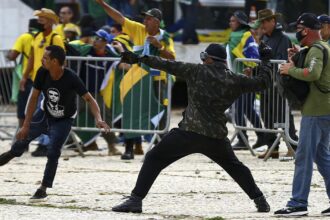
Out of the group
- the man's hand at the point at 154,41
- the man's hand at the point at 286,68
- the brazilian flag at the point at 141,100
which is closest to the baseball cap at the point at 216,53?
the man's hand at the point at 286,68

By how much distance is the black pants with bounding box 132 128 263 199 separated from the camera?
10594mm

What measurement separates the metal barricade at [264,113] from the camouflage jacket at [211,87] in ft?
13.1

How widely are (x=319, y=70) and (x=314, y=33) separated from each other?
35cm

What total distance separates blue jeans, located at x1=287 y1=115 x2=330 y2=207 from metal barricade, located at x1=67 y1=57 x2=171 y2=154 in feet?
16.9

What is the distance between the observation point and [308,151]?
1038 cm

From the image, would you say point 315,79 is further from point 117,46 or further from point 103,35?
point 103,35

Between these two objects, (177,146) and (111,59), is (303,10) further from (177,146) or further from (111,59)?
(177,146)

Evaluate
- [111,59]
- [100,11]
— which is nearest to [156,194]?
[111,59]

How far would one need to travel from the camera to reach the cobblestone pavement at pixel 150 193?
1059 centimetres

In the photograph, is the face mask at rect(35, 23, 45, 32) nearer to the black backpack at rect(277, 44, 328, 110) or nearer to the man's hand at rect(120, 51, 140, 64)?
the man's hand at rect(120, 51, 140, 64)

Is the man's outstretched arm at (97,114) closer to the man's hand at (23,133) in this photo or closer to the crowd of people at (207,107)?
the crowd of people at (207,107)

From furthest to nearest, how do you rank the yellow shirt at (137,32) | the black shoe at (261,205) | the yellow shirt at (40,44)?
the yellow shirt at (40,44), the yellow shirt at (137,32), the black shoe at (261,205)

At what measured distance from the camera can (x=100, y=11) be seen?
923 inches

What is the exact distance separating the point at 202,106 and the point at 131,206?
3.44 ft
